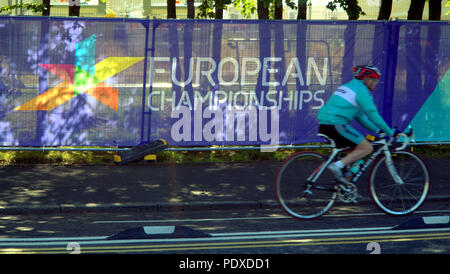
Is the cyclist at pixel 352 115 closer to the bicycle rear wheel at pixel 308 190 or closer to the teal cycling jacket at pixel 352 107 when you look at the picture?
the teal cycling jacket at pixel 352 107

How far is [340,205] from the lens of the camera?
8852 millimetres

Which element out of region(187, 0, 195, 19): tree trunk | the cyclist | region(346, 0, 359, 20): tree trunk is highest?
region(187, 0, 195, 19): tree trunk

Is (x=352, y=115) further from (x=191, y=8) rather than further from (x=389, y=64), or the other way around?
(x=191, y=8)

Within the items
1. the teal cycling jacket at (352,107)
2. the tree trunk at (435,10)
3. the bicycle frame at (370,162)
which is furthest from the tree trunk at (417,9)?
the teal cycling jacket at (352,107)

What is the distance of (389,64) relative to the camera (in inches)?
474

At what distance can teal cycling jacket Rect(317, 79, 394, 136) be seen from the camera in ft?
25.4

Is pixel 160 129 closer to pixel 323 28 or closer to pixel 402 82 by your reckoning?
pixel 323 28

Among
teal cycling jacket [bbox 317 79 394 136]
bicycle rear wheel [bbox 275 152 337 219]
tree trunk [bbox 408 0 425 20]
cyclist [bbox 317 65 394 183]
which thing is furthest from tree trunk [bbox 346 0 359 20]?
bicycle rear wheel [bbox 275 152 337 219]

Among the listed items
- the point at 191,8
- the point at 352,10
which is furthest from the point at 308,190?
the point at 191,8

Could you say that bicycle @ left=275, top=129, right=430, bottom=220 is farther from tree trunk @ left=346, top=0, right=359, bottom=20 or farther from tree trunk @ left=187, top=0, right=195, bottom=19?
tree trunk @ left=187, top=0, right=195, bottom=19

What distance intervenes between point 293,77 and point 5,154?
5.15 metres

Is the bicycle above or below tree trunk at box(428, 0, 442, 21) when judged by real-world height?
below

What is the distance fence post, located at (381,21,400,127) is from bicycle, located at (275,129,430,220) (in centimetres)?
397
